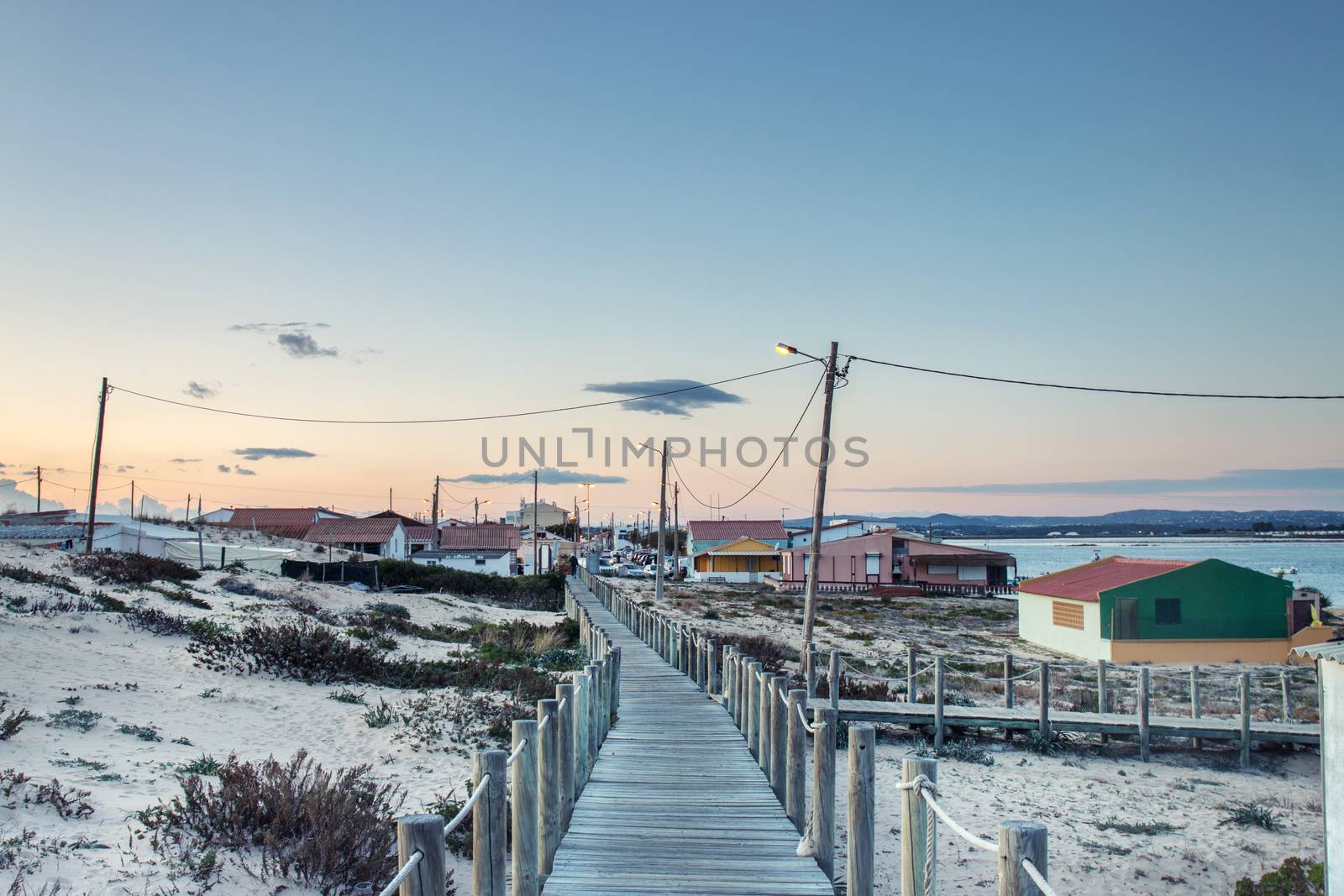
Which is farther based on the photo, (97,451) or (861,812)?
(97,451)

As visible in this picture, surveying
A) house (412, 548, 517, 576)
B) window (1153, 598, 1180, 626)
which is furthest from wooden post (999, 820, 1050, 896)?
house (412, 548, 517, 576)

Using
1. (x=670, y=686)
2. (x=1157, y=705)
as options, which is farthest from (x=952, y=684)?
(x=670, y=686)

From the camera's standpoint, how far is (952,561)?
6712cm

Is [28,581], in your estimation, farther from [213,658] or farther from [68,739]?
[68,739]

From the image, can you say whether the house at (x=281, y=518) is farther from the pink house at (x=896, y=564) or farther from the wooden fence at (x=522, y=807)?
the wooden fence at (x=522, y=807)

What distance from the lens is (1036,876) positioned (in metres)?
3.61

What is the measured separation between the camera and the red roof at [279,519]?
75875 mm

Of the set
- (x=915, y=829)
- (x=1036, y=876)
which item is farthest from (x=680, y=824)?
(x=1036, y=876)

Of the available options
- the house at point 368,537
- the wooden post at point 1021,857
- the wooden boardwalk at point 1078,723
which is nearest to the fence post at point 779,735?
the wooden post at point 1021,857

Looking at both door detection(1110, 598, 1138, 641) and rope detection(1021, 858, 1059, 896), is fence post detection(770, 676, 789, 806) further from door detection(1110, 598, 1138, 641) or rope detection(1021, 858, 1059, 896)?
door detection(1110, 598, 1138, 641)

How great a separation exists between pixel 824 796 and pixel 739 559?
69.1m

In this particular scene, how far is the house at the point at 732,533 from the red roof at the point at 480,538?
50.8ft

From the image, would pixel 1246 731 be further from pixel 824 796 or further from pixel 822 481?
pixel 824 796

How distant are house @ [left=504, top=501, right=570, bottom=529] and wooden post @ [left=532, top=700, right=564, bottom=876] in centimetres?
14552
